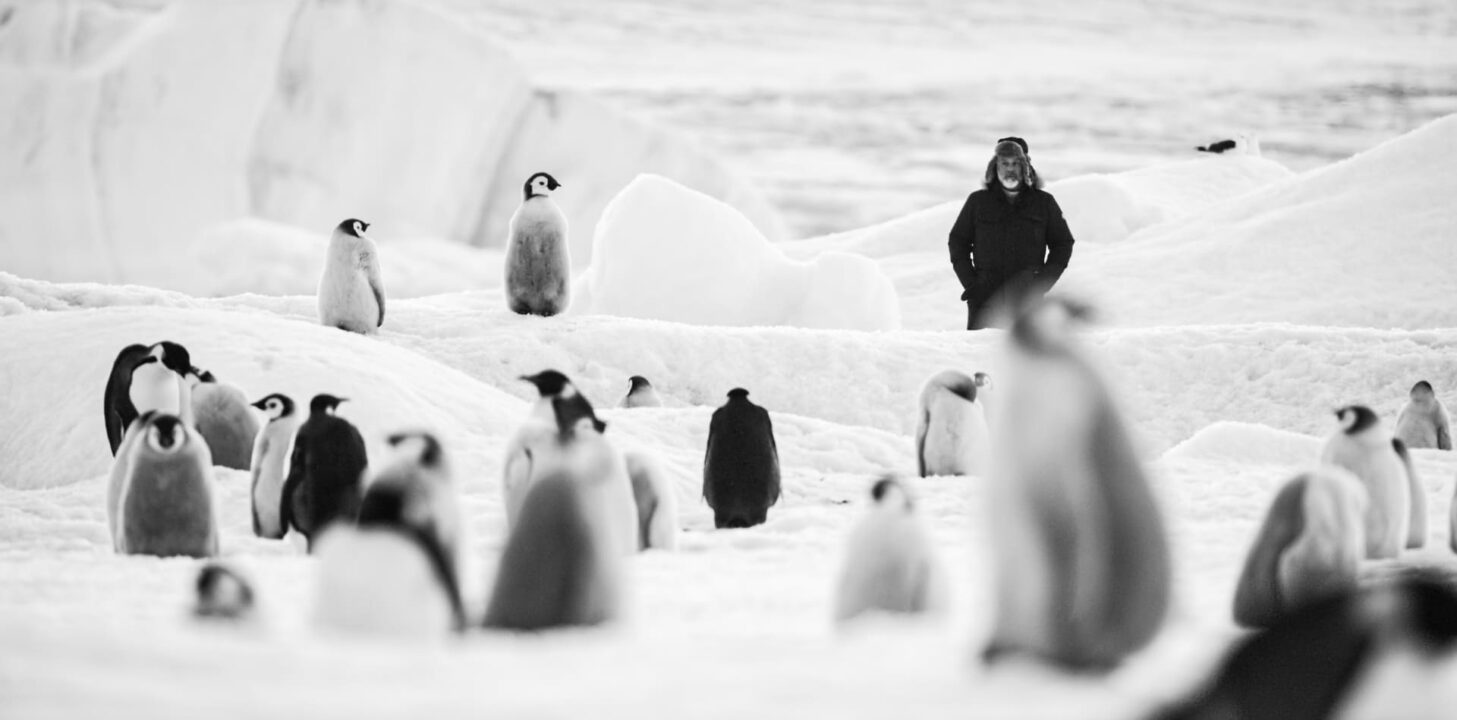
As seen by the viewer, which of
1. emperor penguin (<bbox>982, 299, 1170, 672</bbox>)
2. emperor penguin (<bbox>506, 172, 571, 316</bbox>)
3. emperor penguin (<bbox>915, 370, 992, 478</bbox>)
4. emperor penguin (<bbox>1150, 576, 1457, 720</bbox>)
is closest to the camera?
emperor penguin (<bbox>1150, 576, 1457, 720</bbox>)

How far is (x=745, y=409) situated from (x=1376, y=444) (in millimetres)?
2704

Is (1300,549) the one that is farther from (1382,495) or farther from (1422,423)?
(1422,423)

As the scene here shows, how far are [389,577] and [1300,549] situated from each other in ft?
6.58

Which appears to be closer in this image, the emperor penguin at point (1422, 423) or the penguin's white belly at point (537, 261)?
the emperor penguin at point (1422, 423)

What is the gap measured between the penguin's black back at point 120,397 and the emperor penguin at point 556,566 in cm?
483

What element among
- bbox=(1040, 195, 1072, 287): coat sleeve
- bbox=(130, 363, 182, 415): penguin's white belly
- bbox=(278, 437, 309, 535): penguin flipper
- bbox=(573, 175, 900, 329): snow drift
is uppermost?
bbox=(573, 175, 900, 329): snow drift

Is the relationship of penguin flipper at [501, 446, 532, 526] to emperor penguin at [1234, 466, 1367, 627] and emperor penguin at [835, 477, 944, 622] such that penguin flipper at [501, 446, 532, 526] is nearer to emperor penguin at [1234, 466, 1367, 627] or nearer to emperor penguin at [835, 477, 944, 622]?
emperor penguin at [835, 477, 944, 622]

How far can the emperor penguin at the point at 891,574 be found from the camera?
3.82 m

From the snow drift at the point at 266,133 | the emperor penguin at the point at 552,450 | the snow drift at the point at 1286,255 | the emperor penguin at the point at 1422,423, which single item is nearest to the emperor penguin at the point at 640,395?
the emperor penguin at the point at 1422,423

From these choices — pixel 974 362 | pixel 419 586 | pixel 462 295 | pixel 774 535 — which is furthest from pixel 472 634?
pixel 462 295

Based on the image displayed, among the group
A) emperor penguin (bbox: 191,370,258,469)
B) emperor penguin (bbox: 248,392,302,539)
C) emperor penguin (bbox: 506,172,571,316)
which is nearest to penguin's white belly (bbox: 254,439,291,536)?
emperor penguin (bbox: 248,392,302,539)

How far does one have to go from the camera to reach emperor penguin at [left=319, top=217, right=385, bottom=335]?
34.1 feet

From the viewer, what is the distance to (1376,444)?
5.18 metres

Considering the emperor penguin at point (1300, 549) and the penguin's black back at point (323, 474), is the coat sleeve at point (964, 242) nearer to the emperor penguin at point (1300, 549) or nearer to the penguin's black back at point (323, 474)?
the penguin's black back at point (323, 474)
